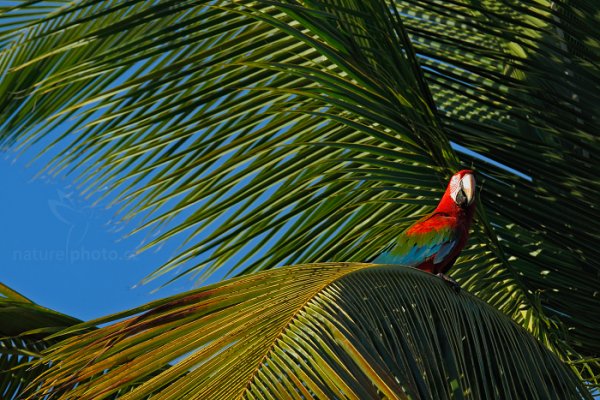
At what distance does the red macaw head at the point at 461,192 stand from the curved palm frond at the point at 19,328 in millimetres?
1350

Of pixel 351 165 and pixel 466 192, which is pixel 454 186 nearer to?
pixel 466 192

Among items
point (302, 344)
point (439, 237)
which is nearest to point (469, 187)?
point (439, 237)

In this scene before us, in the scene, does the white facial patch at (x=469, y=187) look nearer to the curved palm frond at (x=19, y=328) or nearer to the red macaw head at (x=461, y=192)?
the red macaw head at (x=461, y=192)

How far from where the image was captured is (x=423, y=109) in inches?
115

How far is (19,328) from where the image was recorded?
8.87ft

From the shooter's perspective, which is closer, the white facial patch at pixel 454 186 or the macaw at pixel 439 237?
the white facial patch at pixel 454 186

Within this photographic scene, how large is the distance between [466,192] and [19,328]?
5.17 feet

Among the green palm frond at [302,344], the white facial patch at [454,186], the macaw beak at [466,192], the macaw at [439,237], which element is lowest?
the macaw at [439,237]

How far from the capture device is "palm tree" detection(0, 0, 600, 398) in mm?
1894

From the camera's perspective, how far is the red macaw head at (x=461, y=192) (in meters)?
3.00

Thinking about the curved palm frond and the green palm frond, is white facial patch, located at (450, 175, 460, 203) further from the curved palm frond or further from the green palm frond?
the curved palm frond

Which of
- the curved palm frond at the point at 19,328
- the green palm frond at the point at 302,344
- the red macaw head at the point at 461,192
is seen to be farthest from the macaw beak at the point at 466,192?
the curved palm frond at the point at 19,328

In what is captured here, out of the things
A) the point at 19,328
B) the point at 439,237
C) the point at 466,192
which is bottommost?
the point at 439,237

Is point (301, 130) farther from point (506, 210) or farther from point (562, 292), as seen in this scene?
point (562, 292)
